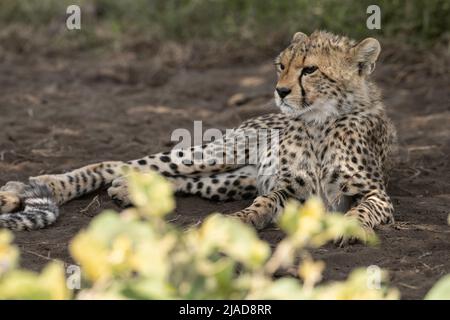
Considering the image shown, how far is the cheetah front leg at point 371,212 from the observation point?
457 cm

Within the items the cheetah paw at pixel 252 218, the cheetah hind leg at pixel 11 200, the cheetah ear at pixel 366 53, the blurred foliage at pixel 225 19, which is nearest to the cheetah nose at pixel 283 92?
the cheetah ear at pixel 366 53

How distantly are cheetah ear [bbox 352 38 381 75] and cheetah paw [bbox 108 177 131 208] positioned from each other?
145 cm

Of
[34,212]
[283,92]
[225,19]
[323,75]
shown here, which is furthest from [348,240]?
[225,19]

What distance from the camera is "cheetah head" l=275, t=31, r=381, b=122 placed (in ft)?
16.8

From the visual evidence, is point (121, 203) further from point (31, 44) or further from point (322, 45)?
point (31, 44)

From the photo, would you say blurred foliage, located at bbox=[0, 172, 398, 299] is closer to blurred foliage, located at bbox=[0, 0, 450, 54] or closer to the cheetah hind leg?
the cheetah hind leg

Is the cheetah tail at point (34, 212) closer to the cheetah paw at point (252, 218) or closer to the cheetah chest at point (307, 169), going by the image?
the cheetah paw at point (252, 218)

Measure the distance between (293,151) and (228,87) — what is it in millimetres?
3453

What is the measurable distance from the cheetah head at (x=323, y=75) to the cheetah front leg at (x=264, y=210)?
454 millimetres

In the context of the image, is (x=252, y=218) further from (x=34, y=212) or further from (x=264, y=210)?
(x=34, y=212)

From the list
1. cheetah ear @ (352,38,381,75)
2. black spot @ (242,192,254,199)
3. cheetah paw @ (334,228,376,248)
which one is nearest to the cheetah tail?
black spot @ (242,192,254,199)

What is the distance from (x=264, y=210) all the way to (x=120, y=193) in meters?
0.91

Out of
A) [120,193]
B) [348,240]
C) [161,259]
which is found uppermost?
[161,259]

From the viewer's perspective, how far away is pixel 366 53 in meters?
5.32
